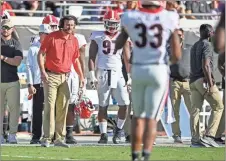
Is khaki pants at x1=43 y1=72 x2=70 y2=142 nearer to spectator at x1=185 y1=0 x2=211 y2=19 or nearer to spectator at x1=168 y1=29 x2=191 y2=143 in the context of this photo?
spectator at x1=168 y1=29 x2=191 y2=143

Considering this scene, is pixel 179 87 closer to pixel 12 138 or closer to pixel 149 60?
pixel 12 138

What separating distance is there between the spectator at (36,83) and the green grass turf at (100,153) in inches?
58.7

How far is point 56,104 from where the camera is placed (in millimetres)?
15984

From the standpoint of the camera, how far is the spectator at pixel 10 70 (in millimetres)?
16344

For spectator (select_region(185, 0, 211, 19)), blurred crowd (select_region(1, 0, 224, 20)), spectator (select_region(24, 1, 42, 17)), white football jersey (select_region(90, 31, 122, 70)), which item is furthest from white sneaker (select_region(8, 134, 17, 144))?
spectator (select_region(185, 0, 211, 19))

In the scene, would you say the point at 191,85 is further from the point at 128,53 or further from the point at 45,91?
the point at 45,91

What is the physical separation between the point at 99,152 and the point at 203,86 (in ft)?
8.84

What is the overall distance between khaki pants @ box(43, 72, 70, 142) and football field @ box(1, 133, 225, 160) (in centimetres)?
31

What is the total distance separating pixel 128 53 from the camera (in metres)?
16.7

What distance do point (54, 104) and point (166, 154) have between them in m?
2.23

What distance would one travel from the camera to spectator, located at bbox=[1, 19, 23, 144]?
16344 millimetres

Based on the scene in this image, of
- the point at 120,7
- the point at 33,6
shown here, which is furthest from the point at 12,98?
the point at 33,6

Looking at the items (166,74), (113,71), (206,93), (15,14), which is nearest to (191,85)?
(206,93)

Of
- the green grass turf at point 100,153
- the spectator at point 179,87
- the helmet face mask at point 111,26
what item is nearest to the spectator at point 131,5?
the spectator at point 179,87
